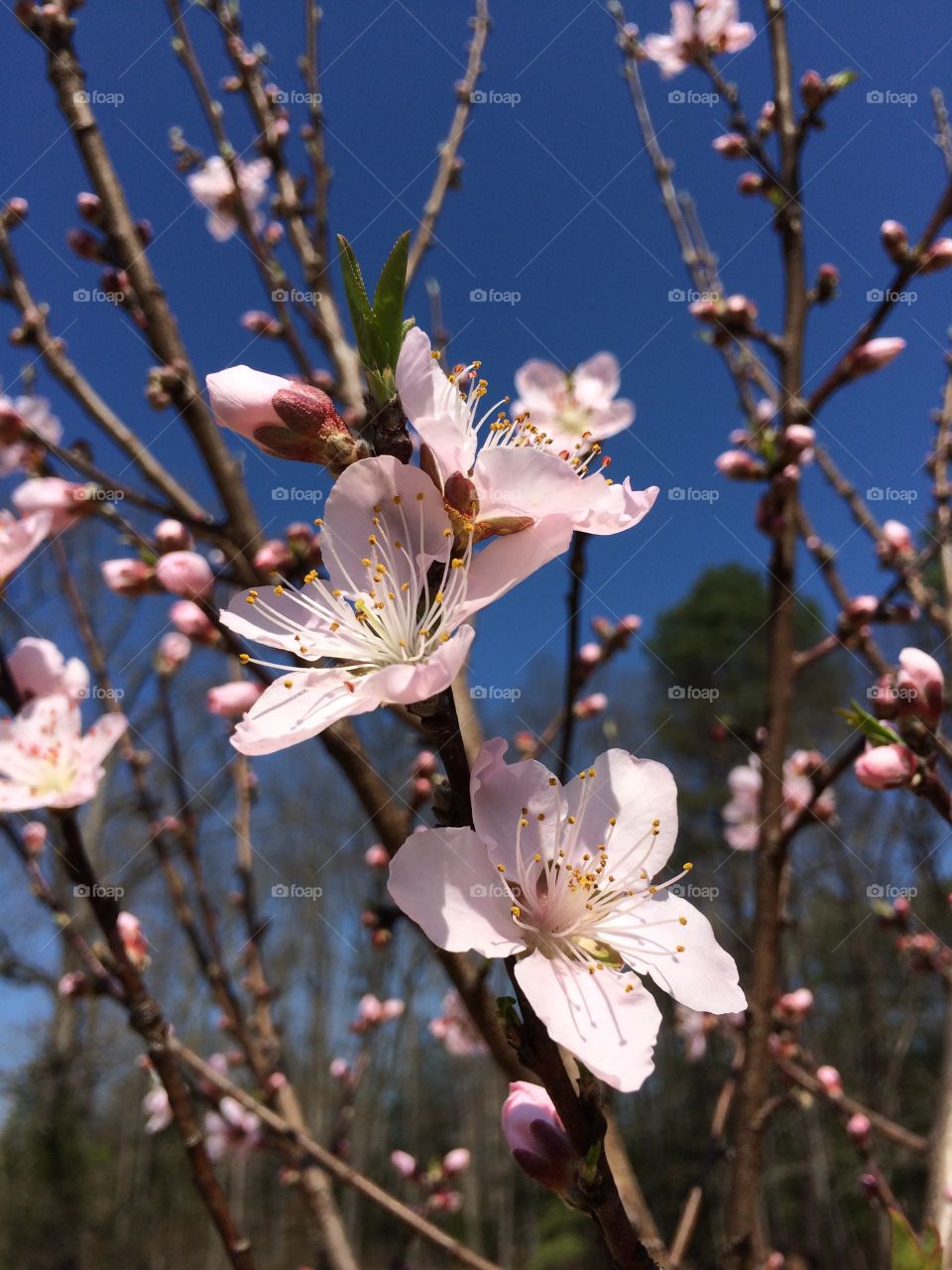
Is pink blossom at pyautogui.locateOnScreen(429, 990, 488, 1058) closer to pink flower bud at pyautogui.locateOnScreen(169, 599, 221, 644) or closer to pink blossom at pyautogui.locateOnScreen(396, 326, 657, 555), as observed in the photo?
pink flower bud at pyautogui.locateOnScreen(169, 599, 221, 644)

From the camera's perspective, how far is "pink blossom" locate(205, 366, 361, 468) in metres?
0.72

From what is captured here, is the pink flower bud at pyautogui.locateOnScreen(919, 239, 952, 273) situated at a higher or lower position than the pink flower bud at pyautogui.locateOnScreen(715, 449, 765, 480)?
higher

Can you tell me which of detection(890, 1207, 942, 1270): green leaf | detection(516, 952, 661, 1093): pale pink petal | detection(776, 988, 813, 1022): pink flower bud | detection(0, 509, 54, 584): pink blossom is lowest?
detection(776, 988, 813, 1022): pink flower bud

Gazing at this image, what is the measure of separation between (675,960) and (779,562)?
1077mm

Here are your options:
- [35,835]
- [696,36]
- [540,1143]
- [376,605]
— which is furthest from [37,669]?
[696,36]

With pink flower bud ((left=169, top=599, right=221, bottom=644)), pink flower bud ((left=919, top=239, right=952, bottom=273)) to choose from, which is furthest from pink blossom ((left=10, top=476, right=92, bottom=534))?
pink flower bud ((left=919, top=239, right=952, bottom=273))

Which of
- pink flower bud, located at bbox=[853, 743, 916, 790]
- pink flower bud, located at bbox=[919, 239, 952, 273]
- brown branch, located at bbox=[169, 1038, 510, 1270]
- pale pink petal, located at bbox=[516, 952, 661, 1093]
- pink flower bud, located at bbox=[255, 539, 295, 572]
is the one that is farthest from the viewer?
pink flower bud, located at bbox=[919, 239, 952, 273]

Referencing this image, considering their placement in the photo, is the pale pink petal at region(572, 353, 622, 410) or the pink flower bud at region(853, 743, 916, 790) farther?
the pale pink petal at region(572, 353, 622, 410)

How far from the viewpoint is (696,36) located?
8.20 ft

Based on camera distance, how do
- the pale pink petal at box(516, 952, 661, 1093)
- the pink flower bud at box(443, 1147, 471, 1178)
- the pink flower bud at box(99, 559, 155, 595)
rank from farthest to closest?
the pink flower bud at box(443, 1147, 471, 1178), the pink flower bud at box(99, 559, 155, 595), the pale pink petal at box(516, 952, 661, 1093)

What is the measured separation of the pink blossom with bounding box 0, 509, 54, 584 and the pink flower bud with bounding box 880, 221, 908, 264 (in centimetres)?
175

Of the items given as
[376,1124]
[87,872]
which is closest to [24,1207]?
[376,1124]

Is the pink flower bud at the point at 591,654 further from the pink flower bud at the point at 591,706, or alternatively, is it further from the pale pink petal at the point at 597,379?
the pale pink petal at the point at 597,379

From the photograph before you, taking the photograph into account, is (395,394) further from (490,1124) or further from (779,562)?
(490,1124)
